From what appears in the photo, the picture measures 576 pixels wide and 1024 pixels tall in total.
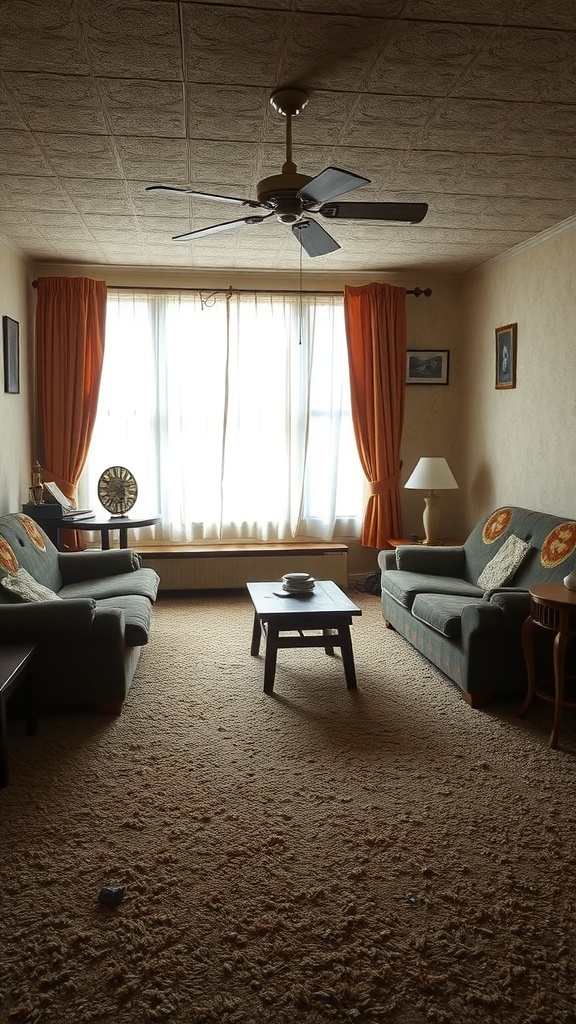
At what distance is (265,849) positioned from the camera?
94.9 inches

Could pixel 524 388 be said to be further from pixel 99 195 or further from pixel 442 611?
pixel 99 195

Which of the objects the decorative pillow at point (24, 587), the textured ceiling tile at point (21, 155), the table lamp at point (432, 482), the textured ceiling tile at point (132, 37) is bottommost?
the decorative pillow at point (24, 587)

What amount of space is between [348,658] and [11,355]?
3181 millimetres

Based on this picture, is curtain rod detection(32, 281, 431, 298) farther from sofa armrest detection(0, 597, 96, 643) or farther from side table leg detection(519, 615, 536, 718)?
side table leg detection(519, 615, 536, 718)

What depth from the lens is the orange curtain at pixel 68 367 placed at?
591cm

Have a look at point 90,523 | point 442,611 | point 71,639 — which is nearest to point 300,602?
point 442,611

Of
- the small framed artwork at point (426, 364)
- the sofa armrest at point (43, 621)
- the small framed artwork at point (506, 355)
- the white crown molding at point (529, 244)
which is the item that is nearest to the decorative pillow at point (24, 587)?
the sofa armrest at point (43, 621)

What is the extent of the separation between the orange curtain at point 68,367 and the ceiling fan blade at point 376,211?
131 inches

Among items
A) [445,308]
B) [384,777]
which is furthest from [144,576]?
[445,308]

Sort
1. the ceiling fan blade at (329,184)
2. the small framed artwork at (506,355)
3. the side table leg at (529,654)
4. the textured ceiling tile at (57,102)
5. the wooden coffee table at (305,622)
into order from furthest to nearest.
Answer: the small framed artwork at (506,355)
the wooden coffee table at (305,622)
the side table leg at (529,654)
the textured ceiling tile at (57,102)
the ceiling fan blade at (329,184)

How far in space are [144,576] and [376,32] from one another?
3.32m

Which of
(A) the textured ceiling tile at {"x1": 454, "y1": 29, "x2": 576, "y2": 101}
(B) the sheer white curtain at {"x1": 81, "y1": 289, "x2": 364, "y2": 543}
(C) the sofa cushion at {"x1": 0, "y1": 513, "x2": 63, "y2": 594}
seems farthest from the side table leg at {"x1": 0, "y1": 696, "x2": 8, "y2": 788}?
(B) the sheer white curtain at {"x1": 81, "y1": 289, "x2": 364, "y2": 543}

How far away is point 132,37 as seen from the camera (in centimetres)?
250

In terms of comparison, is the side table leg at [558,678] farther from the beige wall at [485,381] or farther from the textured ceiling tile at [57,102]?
the textured ceiling tile at [57,102]
